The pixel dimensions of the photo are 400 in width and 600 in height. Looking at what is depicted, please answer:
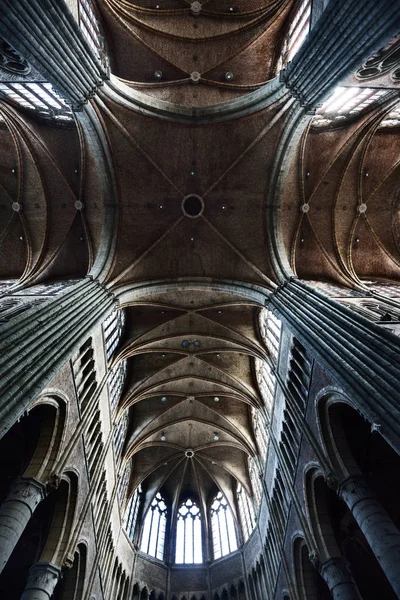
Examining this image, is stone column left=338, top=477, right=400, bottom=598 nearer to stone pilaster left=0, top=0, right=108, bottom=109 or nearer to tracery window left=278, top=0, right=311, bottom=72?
stone pilaster left=0, top=0, right=108, bottom=109

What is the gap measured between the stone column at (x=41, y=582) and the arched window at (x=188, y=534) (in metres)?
13.7

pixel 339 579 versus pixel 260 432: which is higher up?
pixel 260 432

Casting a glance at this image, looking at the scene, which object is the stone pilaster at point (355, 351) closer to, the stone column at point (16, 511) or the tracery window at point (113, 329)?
the tracery window at point (113, 329)

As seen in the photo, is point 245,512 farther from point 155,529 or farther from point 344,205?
point 344,205

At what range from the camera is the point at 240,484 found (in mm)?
24219

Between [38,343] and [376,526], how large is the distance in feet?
30.2

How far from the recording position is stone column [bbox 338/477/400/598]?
811 centimetres

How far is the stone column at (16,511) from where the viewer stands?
8.89 metres

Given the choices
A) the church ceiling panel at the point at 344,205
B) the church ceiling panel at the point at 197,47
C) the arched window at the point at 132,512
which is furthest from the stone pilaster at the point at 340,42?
the arched window at the point at 132,512

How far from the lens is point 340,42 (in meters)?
9.40

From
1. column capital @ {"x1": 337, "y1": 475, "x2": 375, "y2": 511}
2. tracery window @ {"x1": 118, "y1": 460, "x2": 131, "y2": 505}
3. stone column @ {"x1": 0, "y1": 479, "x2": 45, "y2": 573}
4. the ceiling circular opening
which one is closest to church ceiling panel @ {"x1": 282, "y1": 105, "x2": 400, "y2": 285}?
the ceiling circular opening

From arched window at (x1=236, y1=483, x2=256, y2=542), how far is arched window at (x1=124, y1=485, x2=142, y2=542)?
246 inches

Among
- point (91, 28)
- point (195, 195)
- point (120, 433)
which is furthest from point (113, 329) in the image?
point (91, 28)

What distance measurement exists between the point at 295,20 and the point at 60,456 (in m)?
19.5
